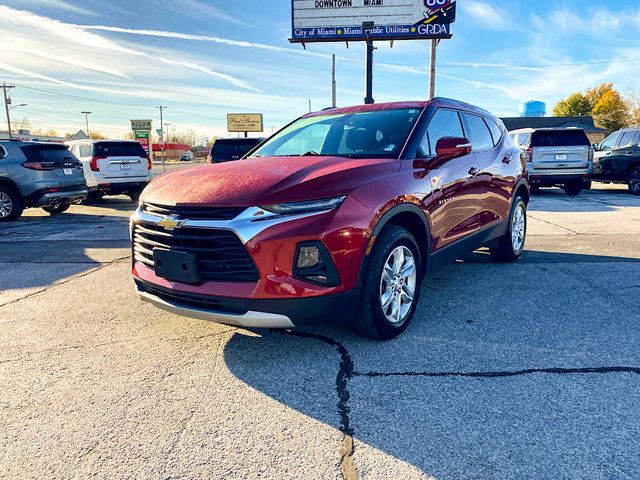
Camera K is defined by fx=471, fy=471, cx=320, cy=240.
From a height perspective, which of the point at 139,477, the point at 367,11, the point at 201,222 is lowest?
the point at 139,477

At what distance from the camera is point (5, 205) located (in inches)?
408

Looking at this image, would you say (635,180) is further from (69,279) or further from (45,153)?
(45,153)

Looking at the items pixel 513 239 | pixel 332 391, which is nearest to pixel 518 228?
pixel 513 239

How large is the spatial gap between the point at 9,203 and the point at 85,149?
117 inches

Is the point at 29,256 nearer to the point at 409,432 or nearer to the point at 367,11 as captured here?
the point at 409,432

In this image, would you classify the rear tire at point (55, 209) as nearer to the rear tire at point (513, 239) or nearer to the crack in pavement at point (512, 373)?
the rear tire at point (513, 239)

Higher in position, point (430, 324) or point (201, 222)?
point (201, 222)

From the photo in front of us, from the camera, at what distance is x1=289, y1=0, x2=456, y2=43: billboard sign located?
19422 millimetres

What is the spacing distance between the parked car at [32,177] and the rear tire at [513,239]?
9.26m

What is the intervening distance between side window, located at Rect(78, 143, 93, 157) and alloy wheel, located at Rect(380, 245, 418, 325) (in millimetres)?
11344

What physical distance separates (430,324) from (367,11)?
18747 millimetres

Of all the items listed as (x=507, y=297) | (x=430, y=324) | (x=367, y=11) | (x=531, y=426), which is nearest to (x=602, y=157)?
(x=367, y=11)

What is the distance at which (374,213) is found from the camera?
10.4 feet

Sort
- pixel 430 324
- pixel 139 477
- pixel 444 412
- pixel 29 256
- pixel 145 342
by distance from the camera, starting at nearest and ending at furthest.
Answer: pixel 139 477 < pixel 444 412 < pixel 145 342 < pixel 430 324 < pixel 29 256
